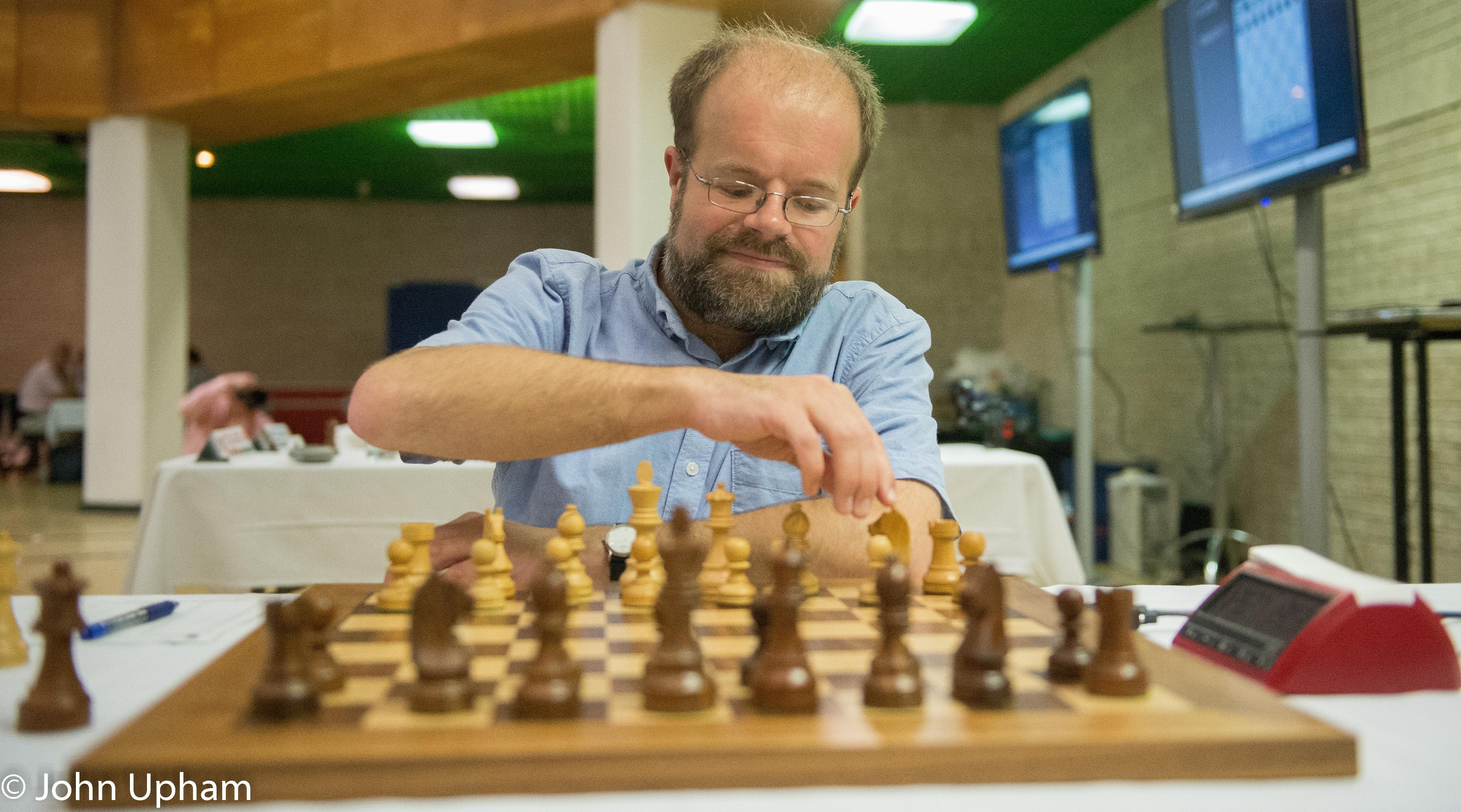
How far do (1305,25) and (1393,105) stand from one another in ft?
4.14

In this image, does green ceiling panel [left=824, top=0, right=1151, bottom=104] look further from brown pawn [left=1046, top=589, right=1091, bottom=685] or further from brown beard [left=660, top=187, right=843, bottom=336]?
brown pawn [left=1046, top=589, right=1091, bottom=685]

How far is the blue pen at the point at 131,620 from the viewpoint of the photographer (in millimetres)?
994

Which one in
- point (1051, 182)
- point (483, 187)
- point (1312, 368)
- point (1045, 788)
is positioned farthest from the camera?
point (483, 187)

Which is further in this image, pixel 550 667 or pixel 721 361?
pixel 721 361

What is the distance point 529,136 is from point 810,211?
343 inches

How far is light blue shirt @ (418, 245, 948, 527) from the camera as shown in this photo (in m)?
1.60

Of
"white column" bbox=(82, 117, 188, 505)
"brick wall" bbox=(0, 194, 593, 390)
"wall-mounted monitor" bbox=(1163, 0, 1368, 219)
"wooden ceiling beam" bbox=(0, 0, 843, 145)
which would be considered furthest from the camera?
→ "brick wall" bbox=(0, 194, 593, 390)

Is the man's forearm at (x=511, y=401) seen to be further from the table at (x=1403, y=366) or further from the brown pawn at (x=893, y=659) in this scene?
the table at (x=1403, y=366)

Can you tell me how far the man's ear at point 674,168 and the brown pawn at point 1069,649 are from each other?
1117 mm

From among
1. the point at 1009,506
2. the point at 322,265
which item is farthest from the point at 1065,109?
the point at 322,265

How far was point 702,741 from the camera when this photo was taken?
2.00 ft

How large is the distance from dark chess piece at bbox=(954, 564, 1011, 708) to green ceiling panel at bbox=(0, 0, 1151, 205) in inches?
221

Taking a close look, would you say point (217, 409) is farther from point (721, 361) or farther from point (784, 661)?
point (784, 661)

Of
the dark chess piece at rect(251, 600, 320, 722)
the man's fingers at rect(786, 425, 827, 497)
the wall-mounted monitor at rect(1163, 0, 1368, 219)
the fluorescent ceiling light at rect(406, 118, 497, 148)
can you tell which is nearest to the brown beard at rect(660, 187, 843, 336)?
the man's fingers at rect(786, 425, 827, 497)
